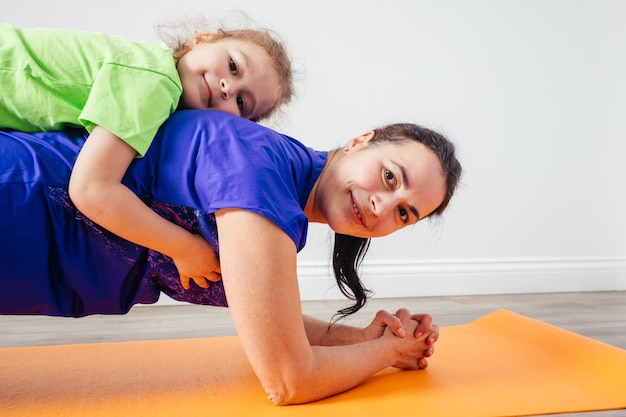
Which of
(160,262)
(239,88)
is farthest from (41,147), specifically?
(239,88)

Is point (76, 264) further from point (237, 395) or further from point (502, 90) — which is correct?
point (502, 90)

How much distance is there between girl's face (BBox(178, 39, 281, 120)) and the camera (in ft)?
4.93

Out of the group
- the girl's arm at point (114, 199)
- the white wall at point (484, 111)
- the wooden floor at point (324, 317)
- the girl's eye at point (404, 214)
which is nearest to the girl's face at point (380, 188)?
the girl's eye at point (404, 214)

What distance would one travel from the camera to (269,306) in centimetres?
124

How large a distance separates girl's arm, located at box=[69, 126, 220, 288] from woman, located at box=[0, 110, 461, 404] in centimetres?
5

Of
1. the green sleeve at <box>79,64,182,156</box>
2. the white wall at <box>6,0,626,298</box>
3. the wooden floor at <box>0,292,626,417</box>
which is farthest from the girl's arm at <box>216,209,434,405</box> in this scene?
the white wall at <box>6,0,626,298</box>

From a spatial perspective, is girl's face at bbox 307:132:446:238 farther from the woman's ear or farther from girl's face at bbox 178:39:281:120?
girl's face at bbox 178:39:281:120

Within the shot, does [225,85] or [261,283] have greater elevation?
[225,85]

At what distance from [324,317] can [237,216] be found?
139 cm

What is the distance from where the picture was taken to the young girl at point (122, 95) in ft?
4.04

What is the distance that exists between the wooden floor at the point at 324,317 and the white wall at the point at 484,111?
19 cm

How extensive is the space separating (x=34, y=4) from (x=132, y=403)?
1.82 meters

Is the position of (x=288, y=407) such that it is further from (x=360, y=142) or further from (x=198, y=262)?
(x=360, y=142)

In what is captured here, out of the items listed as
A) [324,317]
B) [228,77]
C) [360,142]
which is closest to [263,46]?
[228,77]
